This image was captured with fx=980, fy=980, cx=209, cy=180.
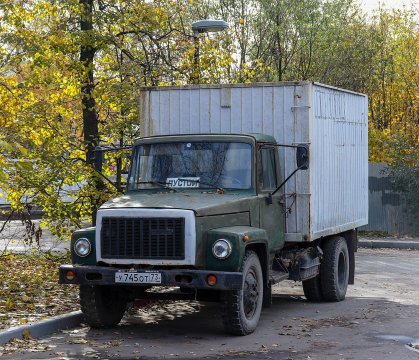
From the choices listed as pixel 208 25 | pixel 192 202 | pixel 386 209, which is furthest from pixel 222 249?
pixel 386 209

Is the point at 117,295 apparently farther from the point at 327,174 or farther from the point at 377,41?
the point at 377,41

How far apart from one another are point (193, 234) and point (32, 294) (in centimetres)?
375

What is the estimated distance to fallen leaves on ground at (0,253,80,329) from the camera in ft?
37.7

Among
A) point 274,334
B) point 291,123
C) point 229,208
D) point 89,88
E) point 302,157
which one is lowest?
point 274,334

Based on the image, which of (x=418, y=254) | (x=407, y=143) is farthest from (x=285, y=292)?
(x=407, y=143)

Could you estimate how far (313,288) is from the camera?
554 inches

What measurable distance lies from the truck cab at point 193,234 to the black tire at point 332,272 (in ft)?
4.01

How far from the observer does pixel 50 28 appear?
1802 centimetres

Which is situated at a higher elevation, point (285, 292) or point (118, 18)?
point (118, 18)

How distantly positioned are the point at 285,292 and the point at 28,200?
5270 millimetres

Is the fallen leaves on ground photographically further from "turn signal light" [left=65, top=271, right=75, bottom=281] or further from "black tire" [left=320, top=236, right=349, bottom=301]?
"black tire" [left=320, top=236, right=349, bottom=301]

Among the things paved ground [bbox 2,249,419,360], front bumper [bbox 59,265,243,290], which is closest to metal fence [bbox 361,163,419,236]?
paved ground [bbox 2,249,419,360]

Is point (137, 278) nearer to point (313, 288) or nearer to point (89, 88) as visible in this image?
point (313, 288)

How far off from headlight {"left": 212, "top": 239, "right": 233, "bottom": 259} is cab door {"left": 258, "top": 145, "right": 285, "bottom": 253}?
1342 mm
